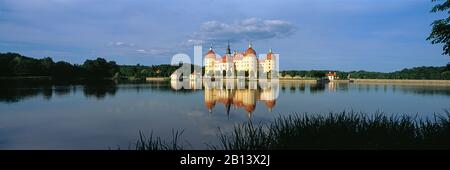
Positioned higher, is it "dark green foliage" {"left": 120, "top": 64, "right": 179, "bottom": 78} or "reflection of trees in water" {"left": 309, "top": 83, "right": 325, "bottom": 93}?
"dark green foliage" {"left": 120, "top": 64, "right": 179, "bottom": 78}

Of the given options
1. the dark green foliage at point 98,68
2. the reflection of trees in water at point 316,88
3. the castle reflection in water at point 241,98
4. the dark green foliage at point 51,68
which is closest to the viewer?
the castle reflection in water at point 241,98

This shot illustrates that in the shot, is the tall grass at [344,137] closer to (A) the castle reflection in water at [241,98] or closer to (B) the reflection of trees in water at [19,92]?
(A) the castle reflection in water at [241,98]

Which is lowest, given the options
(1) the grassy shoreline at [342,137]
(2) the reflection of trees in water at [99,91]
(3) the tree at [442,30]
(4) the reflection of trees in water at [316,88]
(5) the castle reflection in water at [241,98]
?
(5) the castle reflection in water at [241,98]

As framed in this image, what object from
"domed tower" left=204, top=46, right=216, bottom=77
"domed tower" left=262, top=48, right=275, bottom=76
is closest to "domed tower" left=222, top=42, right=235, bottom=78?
"domed tower" left=204, top=46, right=216, bottom=77

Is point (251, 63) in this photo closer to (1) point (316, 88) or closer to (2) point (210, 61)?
(2) point (210, 61)

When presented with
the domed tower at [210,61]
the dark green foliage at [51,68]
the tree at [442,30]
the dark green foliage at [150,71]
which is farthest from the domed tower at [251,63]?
the tree at [442,30]

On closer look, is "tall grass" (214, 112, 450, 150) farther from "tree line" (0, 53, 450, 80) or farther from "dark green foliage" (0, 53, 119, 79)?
"dark green foliage" (0, 53, 119, 79)

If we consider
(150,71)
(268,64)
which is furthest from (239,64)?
(150,71)

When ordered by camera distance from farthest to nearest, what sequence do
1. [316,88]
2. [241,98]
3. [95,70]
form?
[95,70] → [316,88] → [241,98]

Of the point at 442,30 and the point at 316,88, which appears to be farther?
the point at 316,88

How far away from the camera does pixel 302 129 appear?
820cm

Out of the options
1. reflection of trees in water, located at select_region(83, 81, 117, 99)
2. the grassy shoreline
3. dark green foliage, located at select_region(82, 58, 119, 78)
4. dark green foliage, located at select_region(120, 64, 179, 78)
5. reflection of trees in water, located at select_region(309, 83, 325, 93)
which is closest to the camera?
the grassy shoreline
